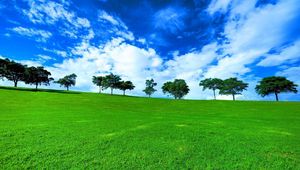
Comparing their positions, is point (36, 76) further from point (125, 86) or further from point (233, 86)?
point (233, 86)

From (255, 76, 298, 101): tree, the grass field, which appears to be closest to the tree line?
(255, 76, 298, 101): tree

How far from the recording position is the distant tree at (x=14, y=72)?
8056cm

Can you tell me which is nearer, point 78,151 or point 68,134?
point 78,151

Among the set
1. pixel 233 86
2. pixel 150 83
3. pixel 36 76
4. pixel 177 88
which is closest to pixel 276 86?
pixel 233 86

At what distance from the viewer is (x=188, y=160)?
827 centimetres

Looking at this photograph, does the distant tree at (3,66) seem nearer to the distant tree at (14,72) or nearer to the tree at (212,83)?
the distant tree at (14,72)

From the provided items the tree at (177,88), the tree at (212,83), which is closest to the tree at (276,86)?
the tree at (212,83)

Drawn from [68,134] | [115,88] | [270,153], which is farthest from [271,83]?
[68,134]

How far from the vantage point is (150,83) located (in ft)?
329

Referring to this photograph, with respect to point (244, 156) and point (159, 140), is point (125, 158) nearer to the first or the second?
point (159, 140)

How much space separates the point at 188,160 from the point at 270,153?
168 inches

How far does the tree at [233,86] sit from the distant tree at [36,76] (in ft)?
268

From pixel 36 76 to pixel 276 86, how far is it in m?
99.2

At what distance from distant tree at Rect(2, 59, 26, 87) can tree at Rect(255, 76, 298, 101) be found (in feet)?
328
